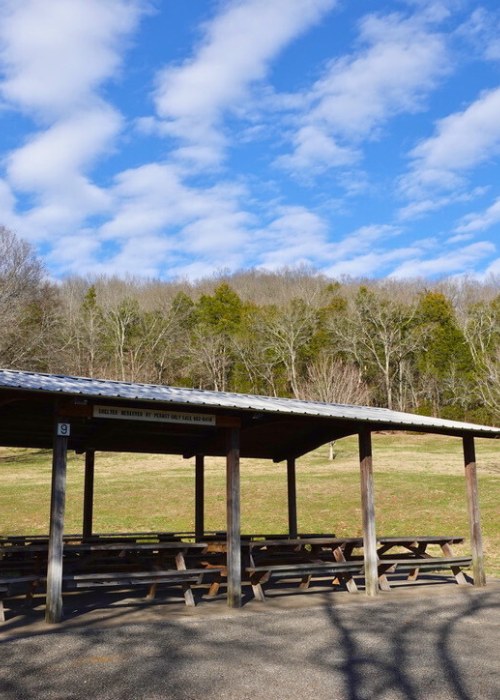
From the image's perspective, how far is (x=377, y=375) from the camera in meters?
47.3

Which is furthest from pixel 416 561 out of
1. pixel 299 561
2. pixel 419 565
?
pixel 299 561

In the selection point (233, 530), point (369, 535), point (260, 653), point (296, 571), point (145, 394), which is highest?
point (145, 394)

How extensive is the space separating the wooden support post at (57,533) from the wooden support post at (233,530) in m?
2.20

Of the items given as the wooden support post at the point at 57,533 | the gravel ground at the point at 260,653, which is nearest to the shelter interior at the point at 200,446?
the wooden support post at the point at 57,533

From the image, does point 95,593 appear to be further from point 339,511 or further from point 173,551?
point 339,511

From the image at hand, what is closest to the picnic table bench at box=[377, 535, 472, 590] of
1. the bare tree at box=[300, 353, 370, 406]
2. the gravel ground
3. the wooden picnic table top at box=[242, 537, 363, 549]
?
the wooden picnic table top at box=[242, 537, 363, 549]

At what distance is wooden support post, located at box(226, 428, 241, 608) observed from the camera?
28.1 feet

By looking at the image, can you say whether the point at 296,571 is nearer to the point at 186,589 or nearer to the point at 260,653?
the point at 186,589

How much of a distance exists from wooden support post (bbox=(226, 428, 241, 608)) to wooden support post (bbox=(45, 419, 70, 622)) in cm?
220

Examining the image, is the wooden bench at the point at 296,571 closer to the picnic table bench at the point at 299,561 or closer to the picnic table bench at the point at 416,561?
the picnic table bench at the point at 299,561

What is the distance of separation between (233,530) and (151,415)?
186cm

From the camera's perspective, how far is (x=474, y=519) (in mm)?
10719

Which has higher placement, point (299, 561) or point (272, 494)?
point (272, 494)

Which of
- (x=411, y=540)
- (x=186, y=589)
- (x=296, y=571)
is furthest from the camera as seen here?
(x=411, y=540)
